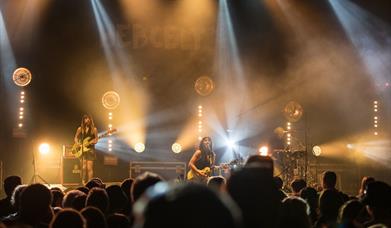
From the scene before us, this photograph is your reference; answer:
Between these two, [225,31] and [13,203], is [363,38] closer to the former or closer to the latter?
[225,31]

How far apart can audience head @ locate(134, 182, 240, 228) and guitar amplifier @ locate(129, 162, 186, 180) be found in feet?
51.6

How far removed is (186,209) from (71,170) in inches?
597

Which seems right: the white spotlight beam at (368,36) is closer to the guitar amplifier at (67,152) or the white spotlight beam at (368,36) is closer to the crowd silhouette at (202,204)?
the guitar amplifier at (67,152)

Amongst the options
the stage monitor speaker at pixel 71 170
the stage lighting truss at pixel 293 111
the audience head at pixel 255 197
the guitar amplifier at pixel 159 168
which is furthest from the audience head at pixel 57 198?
the stage lighting truss at pixel 293 111

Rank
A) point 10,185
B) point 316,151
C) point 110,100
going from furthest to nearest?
point 316,151 < point 110,100 < point 10,185

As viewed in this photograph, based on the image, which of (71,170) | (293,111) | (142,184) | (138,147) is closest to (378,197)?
(142,184)

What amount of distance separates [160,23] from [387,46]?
9100 millimetres

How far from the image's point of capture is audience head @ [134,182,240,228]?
1376 mm

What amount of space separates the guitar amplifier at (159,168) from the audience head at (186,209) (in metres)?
15.7

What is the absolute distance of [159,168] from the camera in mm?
17141

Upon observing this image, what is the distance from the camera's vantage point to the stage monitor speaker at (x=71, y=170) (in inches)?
623

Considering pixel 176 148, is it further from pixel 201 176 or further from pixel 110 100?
pixel 201 176

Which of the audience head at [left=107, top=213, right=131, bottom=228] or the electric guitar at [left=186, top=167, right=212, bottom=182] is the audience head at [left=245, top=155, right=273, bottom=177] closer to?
the audience head at [left=107, top=213, right=131, bottom=228]

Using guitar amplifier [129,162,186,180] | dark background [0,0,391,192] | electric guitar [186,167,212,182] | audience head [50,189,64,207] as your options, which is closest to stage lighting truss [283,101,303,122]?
dark background [0,0,391,192]
